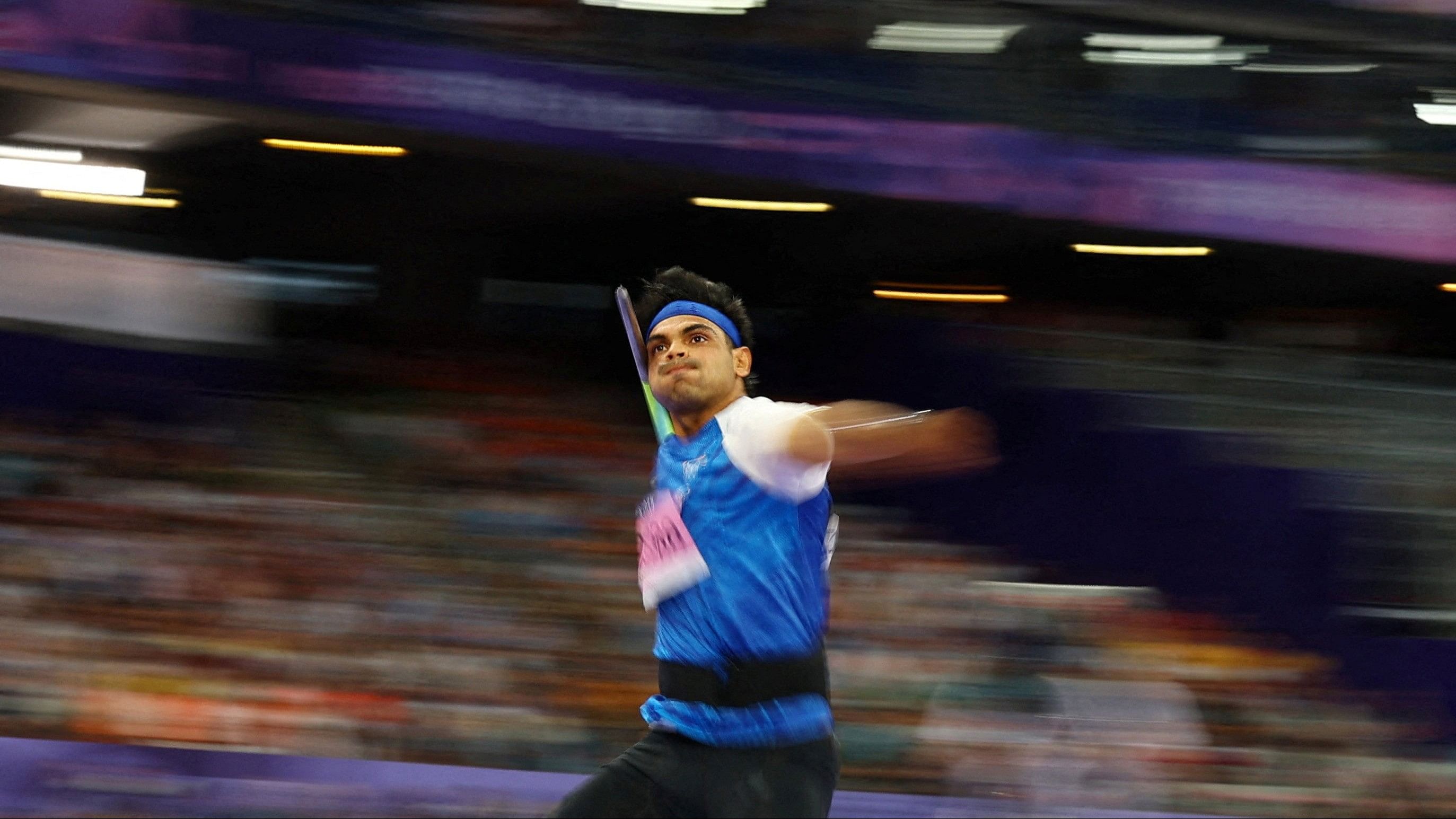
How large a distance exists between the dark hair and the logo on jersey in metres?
0.33

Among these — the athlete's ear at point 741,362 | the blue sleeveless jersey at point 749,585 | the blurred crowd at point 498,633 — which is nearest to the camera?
the blue sleeveless jersey at point 749,585

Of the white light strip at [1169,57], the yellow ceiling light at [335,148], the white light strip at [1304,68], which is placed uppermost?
the white light strip at [1169,57]

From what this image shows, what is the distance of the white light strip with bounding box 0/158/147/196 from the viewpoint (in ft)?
22.8

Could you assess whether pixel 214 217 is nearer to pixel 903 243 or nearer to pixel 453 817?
pixel 903 243

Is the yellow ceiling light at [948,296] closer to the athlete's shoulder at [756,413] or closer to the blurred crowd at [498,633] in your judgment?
the blurred crowd at [498,633]

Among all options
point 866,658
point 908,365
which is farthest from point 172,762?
point 908,365

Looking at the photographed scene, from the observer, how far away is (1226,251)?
6.66 meters

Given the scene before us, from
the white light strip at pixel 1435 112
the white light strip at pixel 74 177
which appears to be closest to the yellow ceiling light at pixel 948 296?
the white light strip at pixel 1435 112

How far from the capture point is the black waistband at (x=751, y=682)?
9.46 feet

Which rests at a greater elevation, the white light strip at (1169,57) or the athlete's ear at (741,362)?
the white light strip at (1169,57)

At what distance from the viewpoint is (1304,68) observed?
632 cm

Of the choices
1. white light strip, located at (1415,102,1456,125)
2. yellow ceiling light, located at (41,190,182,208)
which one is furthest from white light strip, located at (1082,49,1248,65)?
yellow ceiling light, located at (41,190,182,208)

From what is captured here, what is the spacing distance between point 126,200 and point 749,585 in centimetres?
539

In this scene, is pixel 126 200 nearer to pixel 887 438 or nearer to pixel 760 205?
pixel 760 205
